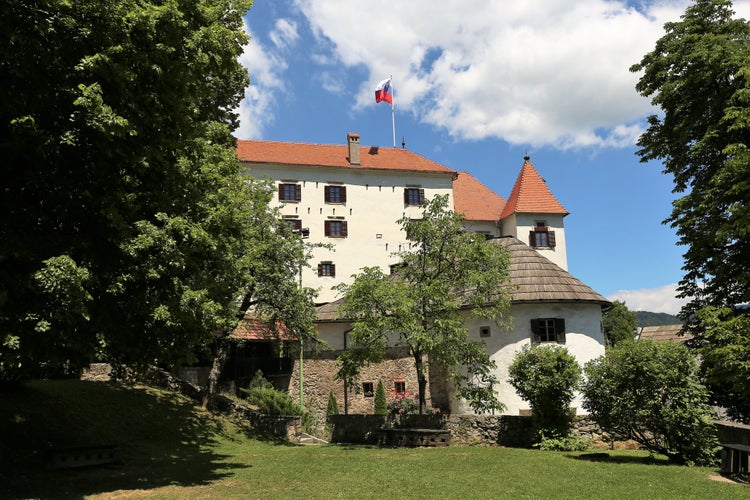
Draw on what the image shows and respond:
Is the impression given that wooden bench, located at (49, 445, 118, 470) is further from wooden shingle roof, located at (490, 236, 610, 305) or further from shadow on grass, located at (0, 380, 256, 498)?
wooden shingle roof, located at (490, 236, 610, 305)

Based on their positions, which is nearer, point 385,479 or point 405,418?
point 385,479

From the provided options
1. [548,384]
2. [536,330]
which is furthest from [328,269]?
[548,384]

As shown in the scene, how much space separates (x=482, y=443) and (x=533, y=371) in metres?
3.40

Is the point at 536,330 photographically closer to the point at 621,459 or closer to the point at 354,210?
the point at 621,459

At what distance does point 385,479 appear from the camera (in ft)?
42.5

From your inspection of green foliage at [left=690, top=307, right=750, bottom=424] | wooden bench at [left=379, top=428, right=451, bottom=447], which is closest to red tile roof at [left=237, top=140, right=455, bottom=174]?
wooden bench at [left=379, top=428, right=451, bottom=447]

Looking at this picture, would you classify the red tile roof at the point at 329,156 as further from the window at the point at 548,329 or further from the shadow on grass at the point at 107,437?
the shadow on grass at the point at 107,437

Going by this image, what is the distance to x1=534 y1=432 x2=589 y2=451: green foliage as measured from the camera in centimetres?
1816

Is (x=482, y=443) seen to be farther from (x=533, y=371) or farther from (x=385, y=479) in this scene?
(x=385, y=479)

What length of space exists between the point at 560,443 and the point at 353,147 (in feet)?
92.2

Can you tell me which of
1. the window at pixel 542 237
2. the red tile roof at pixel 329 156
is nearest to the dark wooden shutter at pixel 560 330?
the window at pixel 542 237

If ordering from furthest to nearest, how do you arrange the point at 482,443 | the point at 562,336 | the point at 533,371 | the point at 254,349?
1. the point at 254,349
2. the point at 562,336
3. the point at 482,443
4. the point at 533,371

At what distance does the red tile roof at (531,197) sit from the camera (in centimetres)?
4153

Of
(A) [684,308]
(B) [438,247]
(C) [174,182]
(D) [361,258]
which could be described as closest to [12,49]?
(C) [174,182]
